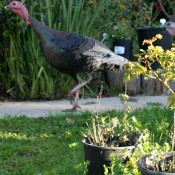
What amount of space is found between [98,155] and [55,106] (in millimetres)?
3758

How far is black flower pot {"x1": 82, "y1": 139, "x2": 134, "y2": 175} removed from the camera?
4.36 metres

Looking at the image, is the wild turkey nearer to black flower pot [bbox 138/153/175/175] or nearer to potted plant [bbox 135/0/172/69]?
potted plant [bbox 135/0/172/69]


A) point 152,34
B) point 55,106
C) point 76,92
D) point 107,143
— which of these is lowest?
point 107,143

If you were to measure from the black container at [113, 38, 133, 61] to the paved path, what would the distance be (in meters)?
1.35

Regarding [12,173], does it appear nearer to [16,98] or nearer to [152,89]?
[16,98]

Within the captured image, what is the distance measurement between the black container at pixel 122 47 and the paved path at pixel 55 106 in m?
1.35

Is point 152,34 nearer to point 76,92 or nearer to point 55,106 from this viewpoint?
point 55,106

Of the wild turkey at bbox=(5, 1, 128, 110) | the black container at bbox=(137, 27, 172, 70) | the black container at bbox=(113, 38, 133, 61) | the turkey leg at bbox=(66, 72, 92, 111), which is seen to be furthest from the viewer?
the black container at bbox=(137, 27, 172, 70)

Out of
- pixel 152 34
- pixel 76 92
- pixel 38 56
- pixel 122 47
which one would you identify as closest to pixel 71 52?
pixel 76 92

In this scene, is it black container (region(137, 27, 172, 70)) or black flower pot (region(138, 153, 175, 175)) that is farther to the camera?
black container (region(137, 27, 172, 70))

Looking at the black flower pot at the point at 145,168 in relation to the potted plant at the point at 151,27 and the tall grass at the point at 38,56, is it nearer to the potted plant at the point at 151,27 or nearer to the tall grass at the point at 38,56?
the tall grass at the point at 38,56

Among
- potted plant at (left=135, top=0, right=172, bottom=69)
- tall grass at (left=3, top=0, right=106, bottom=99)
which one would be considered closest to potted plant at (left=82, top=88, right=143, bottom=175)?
tall grass at (left=3, top=0, right=106, bottom=99)

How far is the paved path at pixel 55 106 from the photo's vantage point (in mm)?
7625

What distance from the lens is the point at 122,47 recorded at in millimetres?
10148
